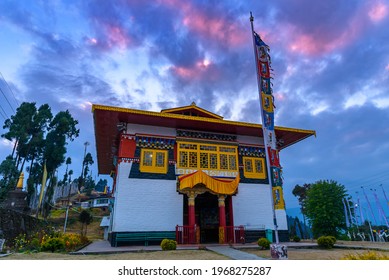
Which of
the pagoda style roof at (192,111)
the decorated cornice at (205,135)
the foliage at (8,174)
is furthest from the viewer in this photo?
the foliage at (8,174)

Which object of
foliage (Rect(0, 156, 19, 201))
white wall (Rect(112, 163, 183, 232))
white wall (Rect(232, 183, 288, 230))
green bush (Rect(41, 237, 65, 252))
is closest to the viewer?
green bush (Rect(41, 237, 65, 252))

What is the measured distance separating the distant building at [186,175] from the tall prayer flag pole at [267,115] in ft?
14.6

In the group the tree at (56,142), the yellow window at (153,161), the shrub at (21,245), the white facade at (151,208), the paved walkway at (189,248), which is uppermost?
the tree at (56,142)

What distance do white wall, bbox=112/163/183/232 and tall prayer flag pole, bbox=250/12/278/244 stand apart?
5.73 metres

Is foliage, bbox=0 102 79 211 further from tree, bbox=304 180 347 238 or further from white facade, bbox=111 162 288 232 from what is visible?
tree, bbox=304 180 347 238

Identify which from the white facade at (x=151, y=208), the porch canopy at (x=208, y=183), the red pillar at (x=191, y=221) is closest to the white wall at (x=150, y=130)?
the white facade at (x=151, y=208)

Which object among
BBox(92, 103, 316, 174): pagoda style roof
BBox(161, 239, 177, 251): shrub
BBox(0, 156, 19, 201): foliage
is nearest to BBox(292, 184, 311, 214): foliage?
BBox(92, 103, 316, 174): pagoda style roof

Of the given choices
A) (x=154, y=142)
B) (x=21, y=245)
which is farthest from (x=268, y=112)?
(x=21, y=245)

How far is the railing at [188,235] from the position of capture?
1296cm

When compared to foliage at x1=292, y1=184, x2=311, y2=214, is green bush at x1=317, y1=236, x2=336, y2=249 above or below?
below

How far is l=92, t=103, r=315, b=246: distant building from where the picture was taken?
13.1m

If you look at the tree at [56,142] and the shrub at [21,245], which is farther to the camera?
the tree at [56,142]

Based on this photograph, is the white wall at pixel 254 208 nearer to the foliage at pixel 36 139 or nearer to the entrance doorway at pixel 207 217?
the entrance doorway at pixel 207 217

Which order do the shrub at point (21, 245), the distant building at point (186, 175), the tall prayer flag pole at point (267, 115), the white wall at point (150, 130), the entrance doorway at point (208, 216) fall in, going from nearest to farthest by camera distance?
the tall prayer flag pole at point (267, 115) < the shrub at point (21, 245) < the distant building at point (186, 175) < the white wall at point (150, 130) < the entrance doorway at point (208, 216)
